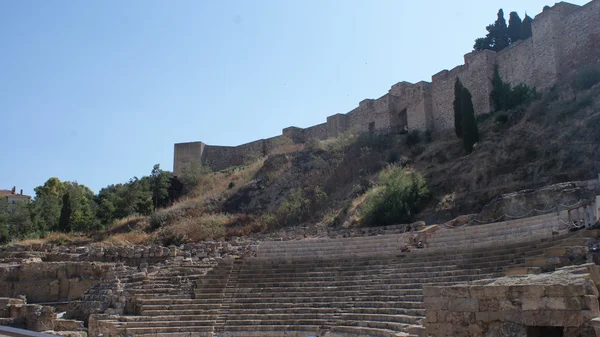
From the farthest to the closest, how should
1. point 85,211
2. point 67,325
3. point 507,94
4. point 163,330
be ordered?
point 85,211 → point 507,94 → point 67,325 → point 163,330

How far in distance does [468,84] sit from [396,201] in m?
11.2

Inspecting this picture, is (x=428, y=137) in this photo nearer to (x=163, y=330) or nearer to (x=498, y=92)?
(x=498, y=92)

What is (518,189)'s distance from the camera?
63.1 ft

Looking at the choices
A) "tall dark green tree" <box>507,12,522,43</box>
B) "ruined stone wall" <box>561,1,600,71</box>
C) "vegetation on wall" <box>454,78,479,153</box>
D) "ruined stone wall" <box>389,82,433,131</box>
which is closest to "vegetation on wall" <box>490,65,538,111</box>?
"ruined stone wall" <box>561,1,600,71</box>

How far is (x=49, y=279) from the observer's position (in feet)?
65.2

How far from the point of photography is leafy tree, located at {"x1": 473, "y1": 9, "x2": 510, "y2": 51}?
33.4 metres

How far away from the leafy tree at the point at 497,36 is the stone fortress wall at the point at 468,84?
13.5ft

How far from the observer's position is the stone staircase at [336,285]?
11.7 meters

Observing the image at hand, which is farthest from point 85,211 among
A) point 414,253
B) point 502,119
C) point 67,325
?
point 414,253

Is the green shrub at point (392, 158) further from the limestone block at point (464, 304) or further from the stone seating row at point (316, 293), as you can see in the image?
the limestone block at point (464, 304)

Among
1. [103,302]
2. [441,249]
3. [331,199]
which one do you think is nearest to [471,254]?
[441,249]

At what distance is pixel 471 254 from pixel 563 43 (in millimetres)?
15909

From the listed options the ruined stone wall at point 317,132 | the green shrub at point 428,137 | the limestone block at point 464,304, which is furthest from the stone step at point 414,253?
the ruined stone wall at point 317,132

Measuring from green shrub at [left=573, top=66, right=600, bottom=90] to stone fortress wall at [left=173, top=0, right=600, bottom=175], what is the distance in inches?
35.2
